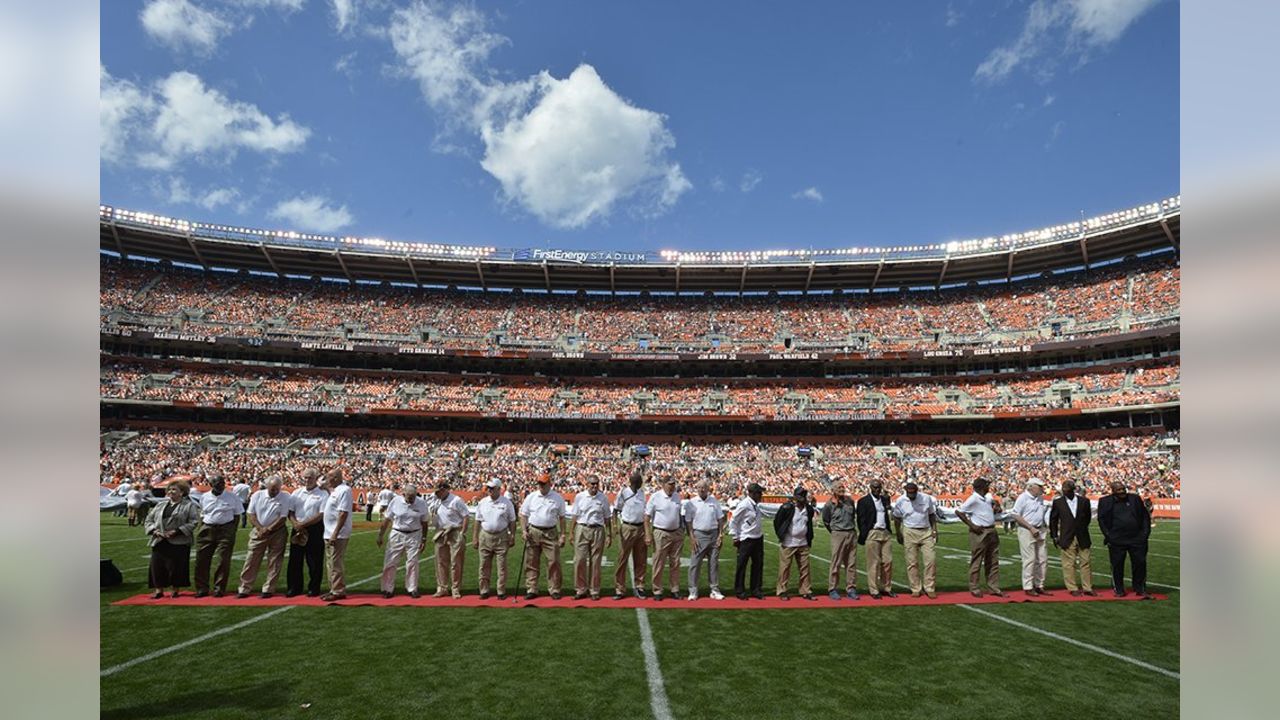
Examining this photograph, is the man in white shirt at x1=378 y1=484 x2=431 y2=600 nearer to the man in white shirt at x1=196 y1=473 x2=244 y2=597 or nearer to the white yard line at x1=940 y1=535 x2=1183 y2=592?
the man in white shirt at x1=196 y1=473 x2=244 y2=597

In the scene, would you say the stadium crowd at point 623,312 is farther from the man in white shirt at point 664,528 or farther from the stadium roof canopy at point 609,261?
the man in white shirt at point 664,528

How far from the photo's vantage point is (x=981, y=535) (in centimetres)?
1063

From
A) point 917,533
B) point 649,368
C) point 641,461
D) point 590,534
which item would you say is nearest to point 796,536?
point 917,533

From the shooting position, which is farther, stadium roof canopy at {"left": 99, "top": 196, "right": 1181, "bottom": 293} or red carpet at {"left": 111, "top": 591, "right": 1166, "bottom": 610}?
stadium roof canopy at {"left": 99, "top": 196, "right": 1181, "bottom": 293}

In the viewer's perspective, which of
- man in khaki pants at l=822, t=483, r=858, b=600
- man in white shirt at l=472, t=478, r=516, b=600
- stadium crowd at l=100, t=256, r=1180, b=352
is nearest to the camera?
man in white shirt at l=472, t=478, r=516, b=600

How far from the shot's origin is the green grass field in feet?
18.8

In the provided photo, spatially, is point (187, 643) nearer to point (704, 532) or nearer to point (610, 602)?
point (610, 602)

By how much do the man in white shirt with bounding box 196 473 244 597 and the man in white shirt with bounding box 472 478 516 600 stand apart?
377 cm

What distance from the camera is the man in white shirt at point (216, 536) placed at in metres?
9.98

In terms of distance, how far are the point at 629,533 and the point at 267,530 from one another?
5658 mm

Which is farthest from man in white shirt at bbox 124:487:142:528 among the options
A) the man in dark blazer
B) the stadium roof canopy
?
the stadium roof canopy

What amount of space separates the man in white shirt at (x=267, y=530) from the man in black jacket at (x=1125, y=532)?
13136 millimetres
